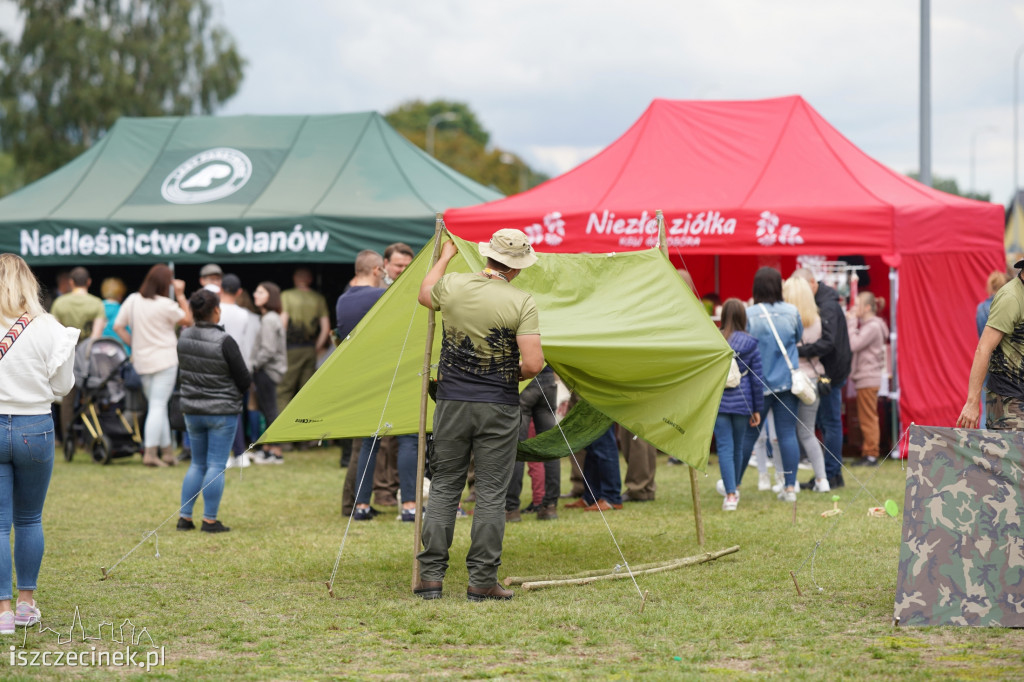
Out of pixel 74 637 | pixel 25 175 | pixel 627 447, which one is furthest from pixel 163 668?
pixel 25 175

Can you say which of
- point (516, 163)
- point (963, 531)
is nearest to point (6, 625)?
point (963, 531)

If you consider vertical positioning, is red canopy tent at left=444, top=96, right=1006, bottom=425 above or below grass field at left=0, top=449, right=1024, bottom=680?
above

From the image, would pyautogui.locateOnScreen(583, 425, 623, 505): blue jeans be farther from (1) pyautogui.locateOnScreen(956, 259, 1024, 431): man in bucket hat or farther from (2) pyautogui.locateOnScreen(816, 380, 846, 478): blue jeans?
(1) pyautogui.locateOnScreen(956, 259, 1024, 431): man in bucket hat

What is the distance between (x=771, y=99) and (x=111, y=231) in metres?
7.55

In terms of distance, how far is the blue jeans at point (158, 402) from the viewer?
10.7 meters

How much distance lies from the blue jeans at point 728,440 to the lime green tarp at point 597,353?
84.5 inches

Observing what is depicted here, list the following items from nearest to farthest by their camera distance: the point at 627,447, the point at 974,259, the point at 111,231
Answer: the point at 627,447 → the point at 974,259 → the point at 111,231

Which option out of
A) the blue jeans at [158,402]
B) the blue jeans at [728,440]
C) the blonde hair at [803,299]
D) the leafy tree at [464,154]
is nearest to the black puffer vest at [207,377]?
the blue jeans at [158,402]

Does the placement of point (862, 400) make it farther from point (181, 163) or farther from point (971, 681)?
point (181, 163)

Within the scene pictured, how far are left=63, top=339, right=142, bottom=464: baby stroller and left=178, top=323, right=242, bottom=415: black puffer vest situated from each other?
4.02 metres

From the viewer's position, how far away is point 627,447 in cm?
928

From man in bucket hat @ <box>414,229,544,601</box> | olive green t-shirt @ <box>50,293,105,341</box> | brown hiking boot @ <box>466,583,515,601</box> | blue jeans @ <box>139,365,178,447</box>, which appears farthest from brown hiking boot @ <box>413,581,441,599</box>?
olive green t-shirt @ <box>50,293,105,341</box>

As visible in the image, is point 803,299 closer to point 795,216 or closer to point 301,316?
point 795,216

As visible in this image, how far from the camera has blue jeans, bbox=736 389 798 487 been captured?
852 cm
